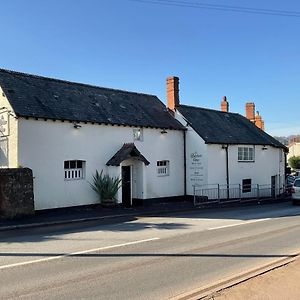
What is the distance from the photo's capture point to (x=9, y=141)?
18438 mm

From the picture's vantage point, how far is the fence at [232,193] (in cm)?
2678

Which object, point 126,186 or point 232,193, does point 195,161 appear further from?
point 126,186

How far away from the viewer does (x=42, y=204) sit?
18734 mm

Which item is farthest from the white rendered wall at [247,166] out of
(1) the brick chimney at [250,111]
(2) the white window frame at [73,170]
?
(2) the white window frame at [73,170]

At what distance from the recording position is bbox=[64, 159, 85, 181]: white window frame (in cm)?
2007

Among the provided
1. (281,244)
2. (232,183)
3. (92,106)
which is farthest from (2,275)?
(232,183)

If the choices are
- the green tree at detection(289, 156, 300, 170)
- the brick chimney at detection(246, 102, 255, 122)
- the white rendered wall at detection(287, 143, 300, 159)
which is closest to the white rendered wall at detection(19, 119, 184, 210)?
the brick chimney at detection(246, 102, 255, 122)

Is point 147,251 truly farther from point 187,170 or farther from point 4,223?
point 187,170

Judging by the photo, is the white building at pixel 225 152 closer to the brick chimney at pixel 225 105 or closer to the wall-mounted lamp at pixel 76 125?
the brick chimney at pixel 225 105

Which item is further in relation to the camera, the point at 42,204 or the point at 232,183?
the point at 232,183

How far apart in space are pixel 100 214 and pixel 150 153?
6816 mm

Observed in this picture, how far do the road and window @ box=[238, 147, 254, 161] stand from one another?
1445 cm

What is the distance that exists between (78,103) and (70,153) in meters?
3.24

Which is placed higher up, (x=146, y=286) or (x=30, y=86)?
(x=30, y=86)
